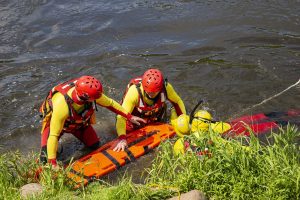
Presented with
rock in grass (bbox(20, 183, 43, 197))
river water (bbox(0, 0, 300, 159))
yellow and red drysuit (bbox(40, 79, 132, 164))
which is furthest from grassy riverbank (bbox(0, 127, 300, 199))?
river water (bbox(0, 0, 300, 159))

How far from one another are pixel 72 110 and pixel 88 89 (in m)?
0.58

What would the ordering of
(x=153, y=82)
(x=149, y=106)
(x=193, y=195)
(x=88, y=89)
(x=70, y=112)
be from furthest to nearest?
(x=149, y=106) < (x=153, y=82) < (x=70, y=112) < (x=88, y=89) < (x=193, y=195)

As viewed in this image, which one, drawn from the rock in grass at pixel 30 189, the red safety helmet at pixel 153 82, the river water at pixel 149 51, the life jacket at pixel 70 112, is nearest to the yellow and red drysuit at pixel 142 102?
the red safety helmet at pixel 153 82

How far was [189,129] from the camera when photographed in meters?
6.05

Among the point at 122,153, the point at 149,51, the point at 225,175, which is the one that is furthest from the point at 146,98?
the point at 149,51

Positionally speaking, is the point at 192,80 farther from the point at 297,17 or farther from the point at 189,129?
the point at 297,17

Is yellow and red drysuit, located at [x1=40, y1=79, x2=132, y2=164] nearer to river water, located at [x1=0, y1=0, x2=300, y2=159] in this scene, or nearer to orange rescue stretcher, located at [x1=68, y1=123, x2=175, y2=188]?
orange rescue stretcher, located at [x1=68, y1=123, x2=175, y2=188]

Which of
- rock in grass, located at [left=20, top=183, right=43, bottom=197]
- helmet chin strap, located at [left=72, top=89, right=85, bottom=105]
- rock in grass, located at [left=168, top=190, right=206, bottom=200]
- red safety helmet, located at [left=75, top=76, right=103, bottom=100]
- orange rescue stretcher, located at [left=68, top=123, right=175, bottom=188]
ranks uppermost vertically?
red safety helmet, located at [left=75, top=76, right=103, bottom=100]

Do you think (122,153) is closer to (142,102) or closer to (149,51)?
(142,102)

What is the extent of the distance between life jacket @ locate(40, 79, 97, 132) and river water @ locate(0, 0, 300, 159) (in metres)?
1.18

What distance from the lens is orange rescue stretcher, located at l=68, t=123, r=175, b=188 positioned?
6129mm

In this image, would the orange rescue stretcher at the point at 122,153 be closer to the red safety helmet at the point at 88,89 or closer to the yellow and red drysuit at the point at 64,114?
the yellow and red drysuit at the point at 64,114

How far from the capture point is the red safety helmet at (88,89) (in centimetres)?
571

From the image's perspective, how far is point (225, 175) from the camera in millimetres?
3873
